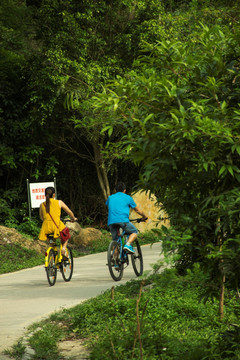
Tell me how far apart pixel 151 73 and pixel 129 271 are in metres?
9.33

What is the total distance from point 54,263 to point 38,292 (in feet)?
3.34

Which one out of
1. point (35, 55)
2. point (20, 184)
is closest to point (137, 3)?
point (35, 55)

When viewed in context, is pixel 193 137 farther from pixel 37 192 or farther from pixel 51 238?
pixel 37 192

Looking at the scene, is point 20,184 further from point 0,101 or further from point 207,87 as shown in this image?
point 207,87

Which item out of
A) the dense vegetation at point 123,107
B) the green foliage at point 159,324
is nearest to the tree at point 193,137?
the dense vegetation at point 123,107

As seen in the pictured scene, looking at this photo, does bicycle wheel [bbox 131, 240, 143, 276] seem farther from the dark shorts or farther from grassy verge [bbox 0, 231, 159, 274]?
grassy verge [bbox 0, 231, 159, 274]

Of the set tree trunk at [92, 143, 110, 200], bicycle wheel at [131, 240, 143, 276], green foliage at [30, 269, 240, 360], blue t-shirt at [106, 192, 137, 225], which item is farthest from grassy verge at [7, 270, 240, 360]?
tree trunk at [92, 143, 110, 200]

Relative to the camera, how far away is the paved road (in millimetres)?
8641

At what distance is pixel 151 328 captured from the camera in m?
7.27

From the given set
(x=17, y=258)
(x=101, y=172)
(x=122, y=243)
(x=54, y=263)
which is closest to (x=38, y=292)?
(x=54, y=263)

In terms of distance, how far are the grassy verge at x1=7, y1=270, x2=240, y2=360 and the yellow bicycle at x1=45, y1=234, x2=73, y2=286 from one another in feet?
7.23

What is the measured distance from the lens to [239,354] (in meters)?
5.48

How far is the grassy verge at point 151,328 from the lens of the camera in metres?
5.64

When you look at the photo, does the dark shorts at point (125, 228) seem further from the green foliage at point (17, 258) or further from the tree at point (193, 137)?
the tree at point (193, 137)
